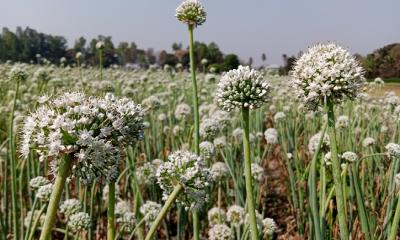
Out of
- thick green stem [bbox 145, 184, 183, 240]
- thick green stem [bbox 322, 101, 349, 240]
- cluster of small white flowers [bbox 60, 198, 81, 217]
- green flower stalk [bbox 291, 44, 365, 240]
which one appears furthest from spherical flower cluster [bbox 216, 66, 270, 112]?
cluster of small white flowers [bbox 60, 198, 81, 217]

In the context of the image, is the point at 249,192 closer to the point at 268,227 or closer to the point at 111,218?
the point at 111,218

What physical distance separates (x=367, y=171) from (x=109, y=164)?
306 centimetres

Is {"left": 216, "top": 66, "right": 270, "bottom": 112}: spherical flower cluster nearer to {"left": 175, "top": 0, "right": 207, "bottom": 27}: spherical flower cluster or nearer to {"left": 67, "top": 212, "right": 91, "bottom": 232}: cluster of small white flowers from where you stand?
{"left": 175, "top": 0, "right": 207, "bottom": 27}: spherical flower cluster

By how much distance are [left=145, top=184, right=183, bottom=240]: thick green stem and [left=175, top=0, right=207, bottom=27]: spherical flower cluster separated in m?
1.18

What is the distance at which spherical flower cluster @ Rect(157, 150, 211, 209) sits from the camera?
59.1 inches

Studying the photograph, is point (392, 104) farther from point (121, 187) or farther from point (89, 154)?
point (89, 154)

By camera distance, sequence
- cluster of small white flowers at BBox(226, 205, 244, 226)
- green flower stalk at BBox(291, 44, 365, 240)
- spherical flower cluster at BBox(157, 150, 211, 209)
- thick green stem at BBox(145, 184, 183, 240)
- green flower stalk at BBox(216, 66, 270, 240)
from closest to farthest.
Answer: thick green stem at BBox(145, 184, 183, 240)
spherical flower cluster at BBox(157, 150, 211, 209)
green flower stalk at BBox(291, 44, 365, 240)
green flower stalk at BBox(216, 66, 270, 240)
cluster of small white flowers at BBox(226, 205, 244, 226)

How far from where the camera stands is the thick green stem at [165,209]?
1.38 meters

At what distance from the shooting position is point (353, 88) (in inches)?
68.6

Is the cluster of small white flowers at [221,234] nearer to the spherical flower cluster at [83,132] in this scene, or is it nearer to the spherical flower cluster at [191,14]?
the spherical flower cluster at [191,14]

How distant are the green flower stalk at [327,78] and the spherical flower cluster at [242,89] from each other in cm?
14

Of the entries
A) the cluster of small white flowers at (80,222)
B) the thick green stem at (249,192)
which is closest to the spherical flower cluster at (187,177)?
the thick green stem at (249,192)

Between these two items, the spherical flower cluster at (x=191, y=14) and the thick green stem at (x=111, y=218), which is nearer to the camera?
the thick green stem at (x=111, y=218)

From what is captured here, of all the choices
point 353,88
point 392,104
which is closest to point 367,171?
point 392,104
